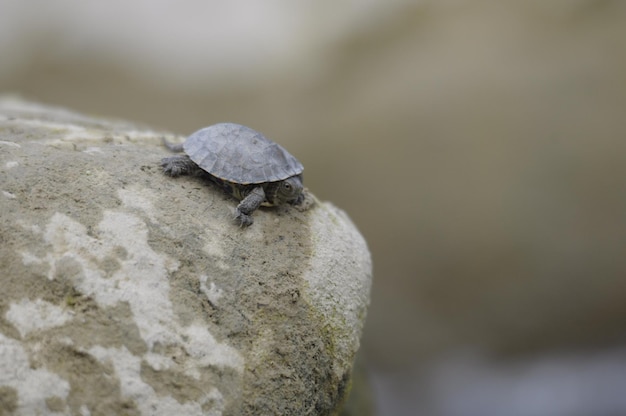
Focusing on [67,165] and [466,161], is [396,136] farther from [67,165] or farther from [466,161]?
[67,165]

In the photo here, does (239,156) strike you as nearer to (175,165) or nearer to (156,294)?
(175,165)

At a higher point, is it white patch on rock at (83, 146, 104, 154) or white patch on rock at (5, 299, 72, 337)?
white patch on rock at (83, 146, 104, 154)

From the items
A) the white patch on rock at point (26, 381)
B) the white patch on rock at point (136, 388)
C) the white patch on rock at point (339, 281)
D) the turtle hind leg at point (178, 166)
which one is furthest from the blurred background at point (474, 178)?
the white patch on rock at point (26, 381)

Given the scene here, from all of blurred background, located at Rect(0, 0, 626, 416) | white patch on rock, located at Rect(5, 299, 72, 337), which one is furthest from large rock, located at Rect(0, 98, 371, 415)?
blurred background, located at Rect(0, 0, 626, 416)

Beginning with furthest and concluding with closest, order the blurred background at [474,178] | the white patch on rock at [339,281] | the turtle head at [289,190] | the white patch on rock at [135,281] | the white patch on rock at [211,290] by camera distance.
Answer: the blurred background at [474,178] < the turtle head at [289,190] < the white patch on rock at [339,281] < the white patch on rock at [211,290] < the white patch on rock at [135,281]

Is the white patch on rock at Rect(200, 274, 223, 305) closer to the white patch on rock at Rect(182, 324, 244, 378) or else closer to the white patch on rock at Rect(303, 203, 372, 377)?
the white patch on rock at Rect(182, 324, 244, 378)

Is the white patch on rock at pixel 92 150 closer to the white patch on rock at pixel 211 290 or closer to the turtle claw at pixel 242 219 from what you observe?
the turtle claw at pixel 242 219
